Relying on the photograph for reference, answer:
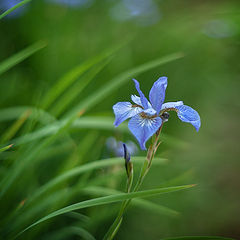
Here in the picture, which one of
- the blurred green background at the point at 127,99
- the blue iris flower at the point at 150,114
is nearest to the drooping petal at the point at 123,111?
the blue iris flower at the point at 150,114

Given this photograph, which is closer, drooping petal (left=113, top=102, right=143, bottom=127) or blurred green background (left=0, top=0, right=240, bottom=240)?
drooping petal (left=113, top=102, right=143, bottom=127)

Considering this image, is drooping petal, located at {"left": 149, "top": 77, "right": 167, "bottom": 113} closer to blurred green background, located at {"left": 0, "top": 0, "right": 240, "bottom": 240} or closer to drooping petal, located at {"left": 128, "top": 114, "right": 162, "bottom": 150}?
drooping petal, located at {"left": 128, "top": 114, "right": 162, "bottom": 150}

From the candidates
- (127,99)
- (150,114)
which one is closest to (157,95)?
(150,114)

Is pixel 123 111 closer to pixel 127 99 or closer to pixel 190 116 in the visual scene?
pixel 190 116

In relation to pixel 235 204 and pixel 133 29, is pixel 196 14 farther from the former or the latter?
pixel 235 204

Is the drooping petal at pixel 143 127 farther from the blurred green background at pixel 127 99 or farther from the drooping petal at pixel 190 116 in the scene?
the blurred green background at pixel 127 99

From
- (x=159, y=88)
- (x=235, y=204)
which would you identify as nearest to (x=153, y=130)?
(x=159, y=88)

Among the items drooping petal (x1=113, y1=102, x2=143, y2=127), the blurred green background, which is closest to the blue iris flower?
drooping petal (x1=113, y1=102, x2=143, y2=127)
